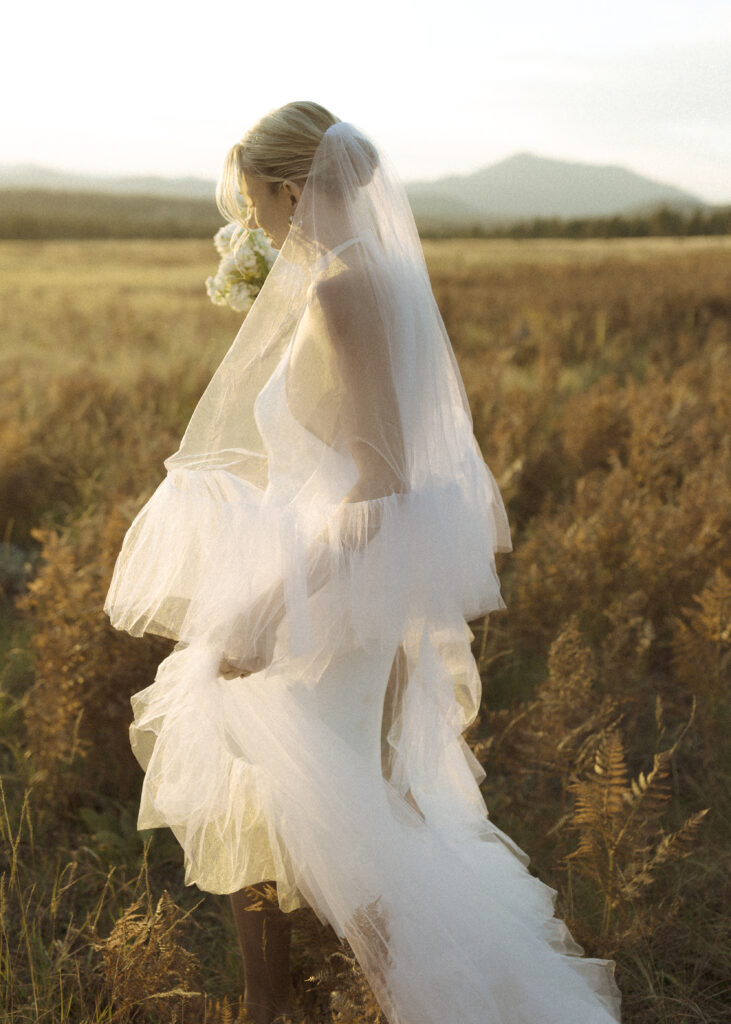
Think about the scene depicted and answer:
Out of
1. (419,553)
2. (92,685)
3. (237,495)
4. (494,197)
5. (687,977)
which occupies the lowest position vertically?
(687,977)

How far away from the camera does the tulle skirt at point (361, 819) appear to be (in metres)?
1.72

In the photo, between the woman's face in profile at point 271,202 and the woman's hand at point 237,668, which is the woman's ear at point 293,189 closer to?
the woman's face in profile at point 271,202

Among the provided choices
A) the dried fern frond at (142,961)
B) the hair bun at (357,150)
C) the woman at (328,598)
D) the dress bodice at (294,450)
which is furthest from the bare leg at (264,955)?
the hair bun at (357,150)

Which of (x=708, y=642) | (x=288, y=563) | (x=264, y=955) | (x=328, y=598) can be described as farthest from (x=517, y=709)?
(x=288, y=563)

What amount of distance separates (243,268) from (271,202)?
1.96ft

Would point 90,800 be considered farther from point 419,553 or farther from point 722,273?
point 722,273

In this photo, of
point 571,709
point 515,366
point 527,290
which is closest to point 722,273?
point 527,290

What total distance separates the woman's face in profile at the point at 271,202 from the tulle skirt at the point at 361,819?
889 mm

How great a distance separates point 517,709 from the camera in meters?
3.18

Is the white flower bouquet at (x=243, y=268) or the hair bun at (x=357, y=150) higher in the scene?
the hair bun at (x=357, y=150)

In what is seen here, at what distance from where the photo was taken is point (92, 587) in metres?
3.07

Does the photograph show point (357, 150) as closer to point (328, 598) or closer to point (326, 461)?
point (326, 461)

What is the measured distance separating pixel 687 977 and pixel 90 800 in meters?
1.93

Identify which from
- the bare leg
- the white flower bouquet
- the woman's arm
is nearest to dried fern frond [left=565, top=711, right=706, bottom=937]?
the bare leg
